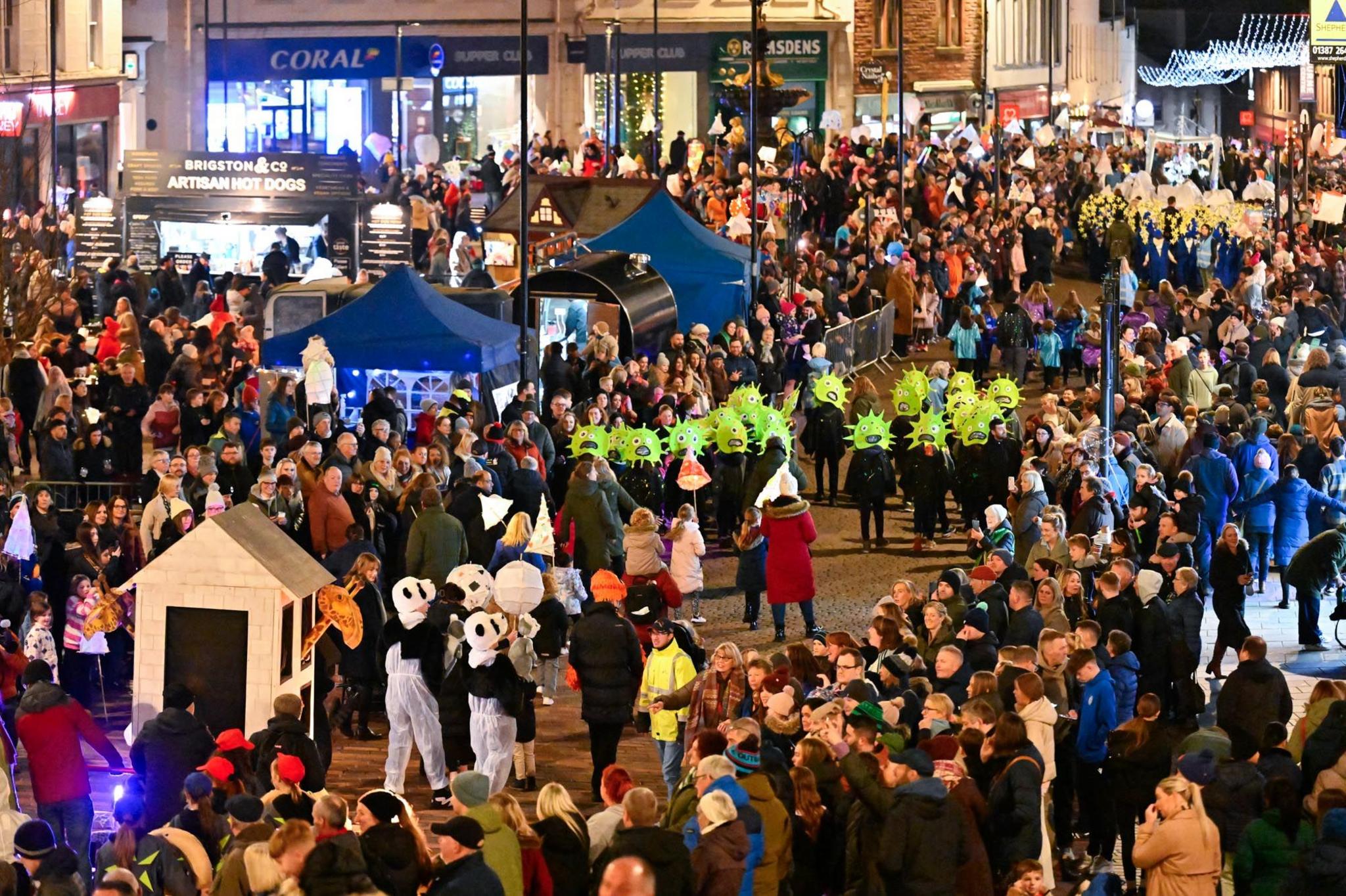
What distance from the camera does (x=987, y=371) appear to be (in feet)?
105

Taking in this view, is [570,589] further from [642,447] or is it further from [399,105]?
[399,105]

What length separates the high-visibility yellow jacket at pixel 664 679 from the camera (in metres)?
14.3

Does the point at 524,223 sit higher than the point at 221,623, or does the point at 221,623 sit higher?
the point at 524,223

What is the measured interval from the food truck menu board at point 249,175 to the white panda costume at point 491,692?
21.3 meters

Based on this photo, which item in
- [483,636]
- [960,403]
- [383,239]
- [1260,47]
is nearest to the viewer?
[483,636]

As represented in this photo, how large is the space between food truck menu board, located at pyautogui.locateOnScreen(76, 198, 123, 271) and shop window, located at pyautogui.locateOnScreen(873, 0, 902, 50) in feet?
87.1

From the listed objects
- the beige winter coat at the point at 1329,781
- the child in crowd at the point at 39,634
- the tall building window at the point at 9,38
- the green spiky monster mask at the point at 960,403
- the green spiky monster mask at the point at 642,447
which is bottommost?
the beige winter coat at the point at 1329,781

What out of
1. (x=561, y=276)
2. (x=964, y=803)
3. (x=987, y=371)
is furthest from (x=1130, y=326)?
(x=964, y=803)

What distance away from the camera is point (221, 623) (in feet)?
46.6

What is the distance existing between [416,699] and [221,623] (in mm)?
1265

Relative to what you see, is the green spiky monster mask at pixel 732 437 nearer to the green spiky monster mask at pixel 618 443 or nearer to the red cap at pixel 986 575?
the green spiky monster mask at pixel 618 443

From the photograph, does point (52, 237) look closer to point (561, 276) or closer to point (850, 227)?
point (561, 276)

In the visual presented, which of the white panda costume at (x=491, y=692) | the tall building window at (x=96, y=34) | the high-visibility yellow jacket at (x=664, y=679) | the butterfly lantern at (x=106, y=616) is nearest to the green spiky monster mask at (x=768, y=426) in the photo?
the butterfly lantern at (x=106, y=616)

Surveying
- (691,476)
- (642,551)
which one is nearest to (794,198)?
(691,476)
